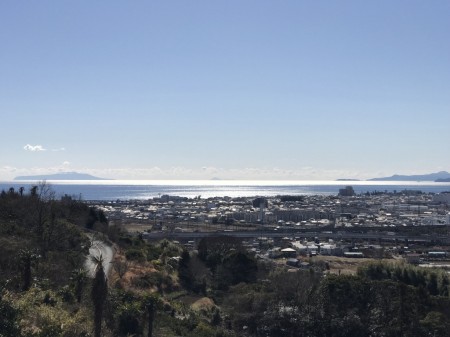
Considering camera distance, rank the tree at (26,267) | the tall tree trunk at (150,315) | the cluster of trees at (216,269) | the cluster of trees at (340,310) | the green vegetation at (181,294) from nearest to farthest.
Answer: the green vegetation at (181,294), the tree at (26,267), the tall tree trunk at (150,315), the cluster of trees at (340,310), the cluster of trees at (216,269)

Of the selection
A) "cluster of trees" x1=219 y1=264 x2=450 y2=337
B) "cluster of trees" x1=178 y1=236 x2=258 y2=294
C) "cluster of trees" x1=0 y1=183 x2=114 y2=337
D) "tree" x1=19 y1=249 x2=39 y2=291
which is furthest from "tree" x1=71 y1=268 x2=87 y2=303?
"cluster of trees" x1=178 y1=236 x2=258 y2=294

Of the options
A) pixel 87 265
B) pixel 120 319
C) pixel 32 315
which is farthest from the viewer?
pixel 87 265

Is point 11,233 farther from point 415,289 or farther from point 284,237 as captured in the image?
point 284,237

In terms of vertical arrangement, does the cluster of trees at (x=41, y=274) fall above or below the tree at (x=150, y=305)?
above

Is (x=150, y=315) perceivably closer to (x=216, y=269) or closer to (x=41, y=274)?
(x=41, y=274)

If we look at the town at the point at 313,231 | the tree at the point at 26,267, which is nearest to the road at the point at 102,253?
the tree at the point at 26,267

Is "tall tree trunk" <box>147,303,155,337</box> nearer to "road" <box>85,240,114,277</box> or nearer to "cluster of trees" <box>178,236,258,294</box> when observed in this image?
"road" <box>85,240,114,277</box>

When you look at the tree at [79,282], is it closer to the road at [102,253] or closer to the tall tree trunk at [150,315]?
the tall tree trunk at [150,315]

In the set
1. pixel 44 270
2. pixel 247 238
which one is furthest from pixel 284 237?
pixel 44 270

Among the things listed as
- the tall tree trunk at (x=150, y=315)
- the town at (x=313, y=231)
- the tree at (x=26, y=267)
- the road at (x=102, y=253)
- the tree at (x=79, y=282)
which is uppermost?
the tree at (x=26, y=267)
